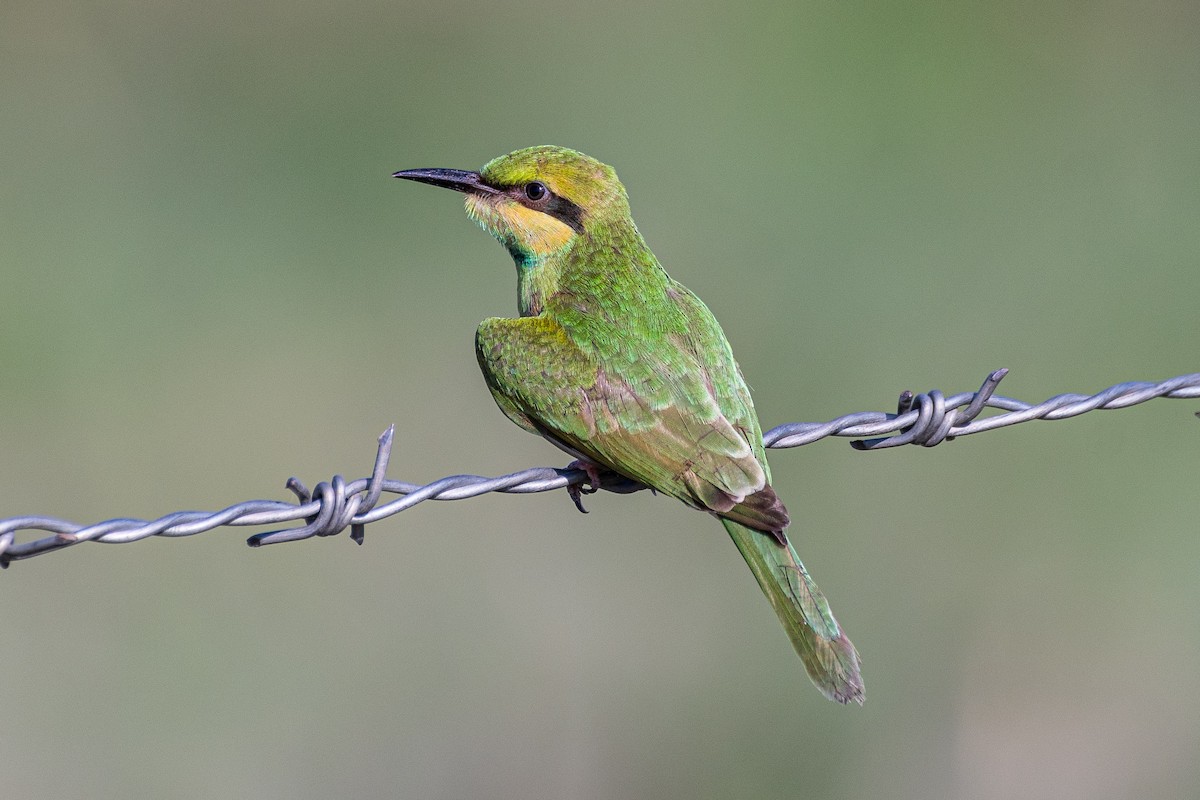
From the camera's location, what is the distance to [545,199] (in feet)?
14.7

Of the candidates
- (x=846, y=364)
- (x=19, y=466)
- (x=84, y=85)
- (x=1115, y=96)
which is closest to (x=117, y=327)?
(x=19, y=466)

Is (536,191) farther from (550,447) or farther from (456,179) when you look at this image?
(550,447)

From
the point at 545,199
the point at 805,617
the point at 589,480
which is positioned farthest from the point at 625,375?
the point at 545,199

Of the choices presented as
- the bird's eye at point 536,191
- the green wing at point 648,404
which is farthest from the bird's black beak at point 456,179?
the green wing at point 648,404

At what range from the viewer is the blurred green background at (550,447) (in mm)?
5254

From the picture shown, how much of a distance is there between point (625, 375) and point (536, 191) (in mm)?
1000

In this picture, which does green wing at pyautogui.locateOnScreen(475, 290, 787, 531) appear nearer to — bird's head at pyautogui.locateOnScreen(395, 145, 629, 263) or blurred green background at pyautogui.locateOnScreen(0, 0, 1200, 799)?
bird's head at pyautogui.locateOnScreen(395, 145, 629, 263)

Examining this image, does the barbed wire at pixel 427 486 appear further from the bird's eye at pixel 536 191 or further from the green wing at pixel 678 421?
the bird's eye at pixel 536 191

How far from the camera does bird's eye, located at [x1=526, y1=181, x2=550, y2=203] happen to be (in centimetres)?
447

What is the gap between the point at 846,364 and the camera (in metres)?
6.70

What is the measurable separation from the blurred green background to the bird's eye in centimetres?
190

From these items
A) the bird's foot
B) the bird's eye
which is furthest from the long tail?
the bird's eye

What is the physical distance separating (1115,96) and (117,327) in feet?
21.7

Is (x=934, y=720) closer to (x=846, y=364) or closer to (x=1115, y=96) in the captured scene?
(x=846, y=364)
